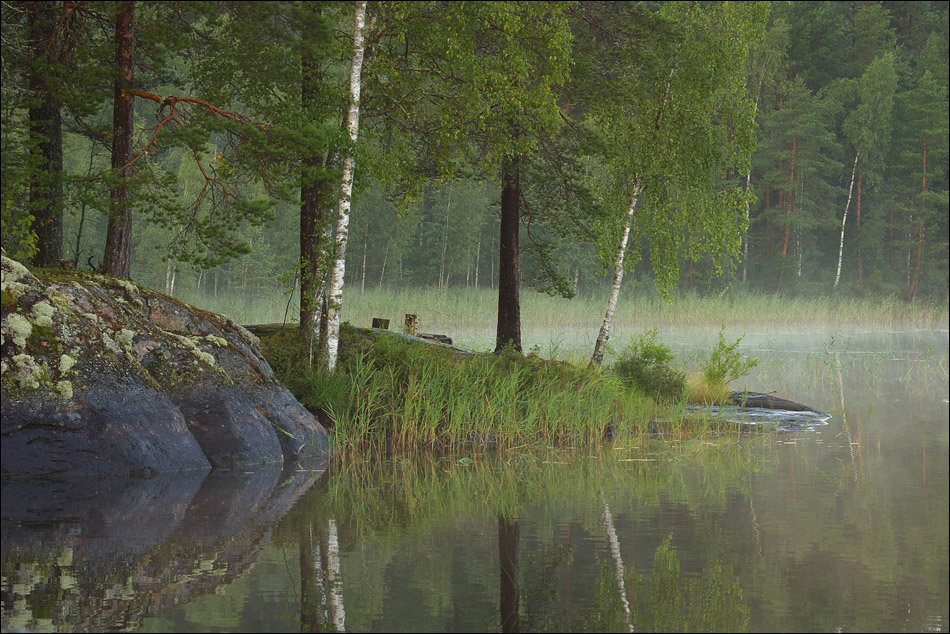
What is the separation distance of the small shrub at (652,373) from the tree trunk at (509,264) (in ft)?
6.34

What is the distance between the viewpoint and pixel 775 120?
148ft

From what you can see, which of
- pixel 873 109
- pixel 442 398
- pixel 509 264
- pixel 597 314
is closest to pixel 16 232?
pixel 442 398

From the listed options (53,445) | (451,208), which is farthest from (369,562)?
(451,208)

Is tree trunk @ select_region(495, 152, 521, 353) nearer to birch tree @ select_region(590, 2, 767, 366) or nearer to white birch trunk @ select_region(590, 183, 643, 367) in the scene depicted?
white birch trunk @ select_region(590, 183, 643, 367)

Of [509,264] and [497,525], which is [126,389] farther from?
[509,264]

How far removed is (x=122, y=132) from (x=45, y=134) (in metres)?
1.47

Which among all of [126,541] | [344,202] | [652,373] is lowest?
[126,541]

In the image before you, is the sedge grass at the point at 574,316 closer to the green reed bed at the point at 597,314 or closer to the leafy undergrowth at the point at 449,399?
the green reed bed at the point at 597,314

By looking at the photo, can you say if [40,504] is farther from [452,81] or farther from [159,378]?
[452,81]

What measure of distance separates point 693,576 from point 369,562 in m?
2.09

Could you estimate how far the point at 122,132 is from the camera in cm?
1263

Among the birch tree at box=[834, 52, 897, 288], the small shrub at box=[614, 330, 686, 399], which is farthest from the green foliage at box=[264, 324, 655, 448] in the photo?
the birch tree at box=[834, 52, 897, 288]

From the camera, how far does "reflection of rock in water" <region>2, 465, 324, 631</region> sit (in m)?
5.34

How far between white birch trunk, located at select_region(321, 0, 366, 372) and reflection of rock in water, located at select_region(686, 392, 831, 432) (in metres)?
5.45
